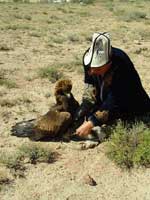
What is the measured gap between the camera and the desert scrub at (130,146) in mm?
5512

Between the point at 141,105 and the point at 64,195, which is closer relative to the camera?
the point at 64,195

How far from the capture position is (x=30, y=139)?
Result: 6.20 m

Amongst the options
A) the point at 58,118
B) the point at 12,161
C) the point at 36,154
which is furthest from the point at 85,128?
the point at 12,161

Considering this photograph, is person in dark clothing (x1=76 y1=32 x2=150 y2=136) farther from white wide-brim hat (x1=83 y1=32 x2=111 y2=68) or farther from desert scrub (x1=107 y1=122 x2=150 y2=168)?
desert scrub (x1=107 y1=122 x2=150 y2=168)

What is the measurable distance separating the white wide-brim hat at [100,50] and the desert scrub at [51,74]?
3553 mm

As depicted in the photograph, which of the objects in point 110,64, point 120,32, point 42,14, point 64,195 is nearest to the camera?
point 64,195

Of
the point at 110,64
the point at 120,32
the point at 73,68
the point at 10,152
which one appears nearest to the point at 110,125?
the point at 110,64

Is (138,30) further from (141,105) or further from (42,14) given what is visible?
(141,105)

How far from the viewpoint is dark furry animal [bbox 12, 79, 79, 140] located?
6.04 meters

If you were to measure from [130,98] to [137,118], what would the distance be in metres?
0.37

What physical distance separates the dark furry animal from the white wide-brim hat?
2.11ft

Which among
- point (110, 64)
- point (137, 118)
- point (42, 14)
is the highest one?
point (110, 64)

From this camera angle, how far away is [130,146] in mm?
5668

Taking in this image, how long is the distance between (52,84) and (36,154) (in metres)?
3.34
